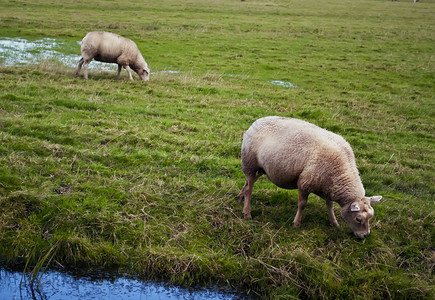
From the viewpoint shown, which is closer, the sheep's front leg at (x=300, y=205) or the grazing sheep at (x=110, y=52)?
the sheep's front leg at (x=300, y=205)

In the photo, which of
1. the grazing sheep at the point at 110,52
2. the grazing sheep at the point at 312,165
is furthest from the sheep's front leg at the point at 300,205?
the grazing sheep at the point at 110,52

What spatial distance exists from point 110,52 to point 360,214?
14.7 metres

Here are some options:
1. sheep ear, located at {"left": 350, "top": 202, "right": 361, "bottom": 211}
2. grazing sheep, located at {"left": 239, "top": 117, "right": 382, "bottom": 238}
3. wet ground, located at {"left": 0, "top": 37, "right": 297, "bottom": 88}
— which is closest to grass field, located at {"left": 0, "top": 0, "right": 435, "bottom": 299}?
grazing sheep, located at {"left": 239, "top": 117, "right": 382, "bottom": 238}

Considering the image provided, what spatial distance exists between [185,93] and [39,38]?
1627 cm

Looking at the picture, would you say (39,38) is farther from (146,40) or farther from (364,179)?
(364,179)

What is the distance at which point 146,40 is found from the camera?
30.5 meters

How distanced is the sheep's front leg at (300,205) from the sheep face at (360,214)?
0.72 meters

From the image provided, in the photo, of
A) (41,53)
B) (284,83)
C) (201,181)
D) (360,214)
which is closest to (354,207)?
(360,214)

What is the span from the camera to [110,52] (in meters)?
19.0

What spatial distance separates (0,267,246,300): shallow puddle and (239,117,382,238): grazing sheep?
2225mm

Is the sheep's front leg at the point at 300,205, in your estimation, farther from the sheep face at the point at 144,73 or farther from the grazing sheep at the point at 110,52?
the sheep face at the point at 144,73

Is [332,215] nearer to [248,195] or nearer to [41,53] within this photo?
[248,195]

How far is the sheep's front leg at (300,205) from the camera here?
26.0 feet

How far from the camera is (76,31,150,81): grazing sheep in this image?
1847 cm
